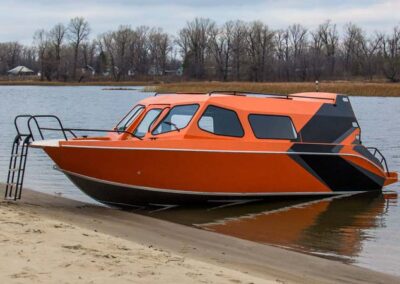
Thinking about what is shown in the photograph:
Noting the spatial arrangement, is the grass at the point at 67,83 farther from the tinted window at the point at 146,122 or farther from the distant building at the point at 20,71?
the tinted window at the point at 146,122

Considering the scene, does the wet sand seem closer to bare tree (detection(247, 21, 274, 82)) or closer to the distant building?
bare tree (detection(247, 21, 274, 82))

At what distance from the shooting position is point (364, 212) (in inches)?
500

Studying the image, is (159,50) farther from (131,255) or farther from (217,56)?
(131,255)

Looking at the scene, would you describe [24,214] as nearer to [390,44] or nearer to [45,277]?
[45,277]

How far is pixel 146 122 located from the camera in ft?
38.9

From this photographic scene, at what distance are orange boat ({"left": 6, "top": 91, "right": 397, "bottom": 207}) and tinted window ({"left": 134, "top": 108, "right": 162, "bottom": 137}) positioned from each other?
0.02 metres

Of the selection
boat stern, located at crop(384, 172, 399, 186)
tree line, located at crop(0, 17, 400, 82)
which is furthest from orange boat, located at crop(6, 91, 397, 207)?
tree line, located at crop(0, 17, 400, 82)

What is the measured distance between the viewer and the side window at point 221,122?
11539 millimetres

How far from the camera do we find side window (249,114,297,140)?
12.1m

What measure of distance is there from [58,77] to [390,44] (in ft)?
216

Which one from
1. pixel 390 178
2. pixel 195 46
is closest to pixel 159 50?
pixel 195 46

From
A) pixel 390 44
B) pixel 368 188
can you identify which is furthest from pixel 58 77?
pixel 368 188

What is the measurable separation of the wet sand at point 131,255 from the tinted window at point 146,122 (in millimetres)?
1523

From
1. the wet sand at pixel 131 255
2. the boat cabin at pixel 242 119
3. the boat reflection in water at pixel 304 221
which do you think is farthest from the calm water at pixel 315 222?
the boat cabin at pixel 242 119
